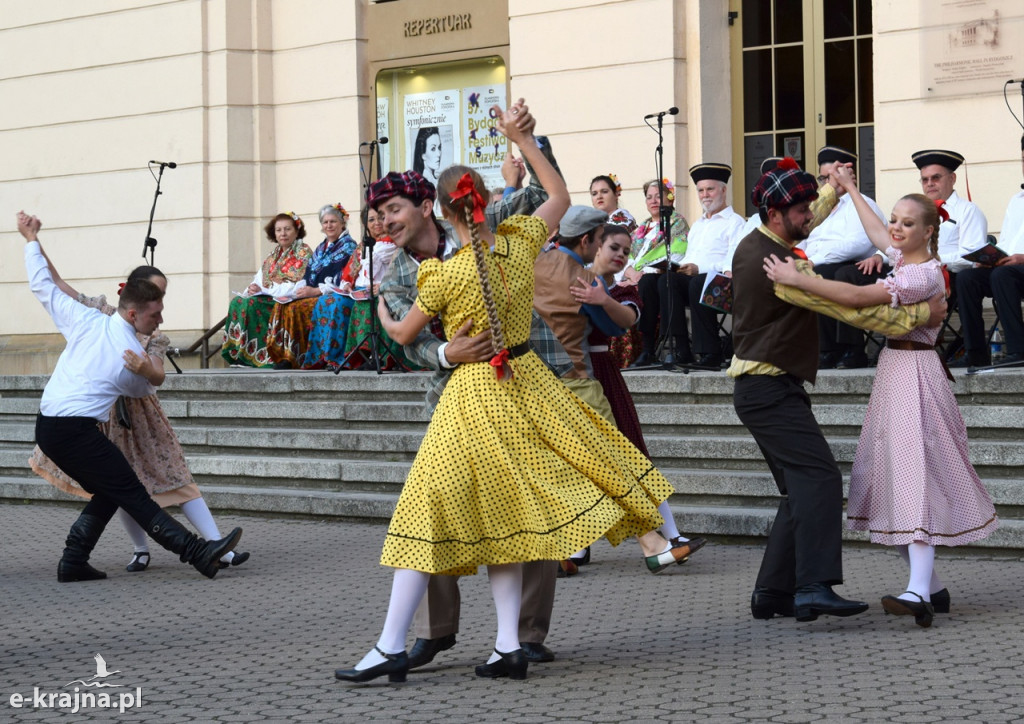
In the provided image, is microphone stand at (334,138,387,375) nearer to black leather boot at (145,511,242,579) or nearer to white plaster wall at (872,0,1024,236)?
black leather boot at (145,511,242,579)

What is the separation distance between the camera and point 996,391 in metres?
8.95

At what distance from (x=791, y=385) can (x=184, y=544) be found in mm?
3570

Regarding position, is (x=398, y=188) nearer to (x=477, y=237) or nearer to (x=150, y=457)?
(x=477, y=237)

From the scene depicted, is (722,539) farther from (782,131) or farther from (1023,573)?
(782,131)

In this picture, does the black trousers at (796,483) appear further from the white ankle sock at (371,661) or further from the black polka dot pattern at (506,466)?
the white ankle sock at (371,661)

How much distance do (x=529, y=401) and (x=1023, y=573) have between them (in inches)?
126

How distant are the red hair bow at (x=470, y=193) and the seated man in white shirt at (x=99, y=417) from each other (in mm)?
3380

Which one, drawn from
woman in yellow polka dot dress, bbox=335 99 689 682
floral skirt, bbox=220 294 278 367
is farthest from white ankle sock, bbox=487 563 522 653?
floral skirt, bbox=220 294 278 367

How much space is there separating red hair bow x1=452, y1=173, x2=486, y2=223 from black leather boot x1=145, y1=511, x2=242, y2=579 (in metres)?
3.52

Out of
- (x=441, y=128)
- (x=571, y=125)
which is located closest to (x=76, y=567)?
(x=571, y=125)

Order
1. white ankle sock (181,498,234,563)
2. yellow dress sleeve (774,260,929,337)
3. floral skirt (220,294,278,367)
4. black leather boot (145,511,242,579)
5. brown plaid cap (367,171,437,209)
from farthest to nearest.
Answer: floral skirt (220,294,278,367) → white ankle sock (181,498,234,563) → black leather boot (145,511,242,579) → yellow dress sleeve (774,260,929,337) → brown plaid cap (367,171,437,209)

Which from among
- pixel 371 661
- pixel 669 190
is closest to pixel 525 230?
pixel 371 661

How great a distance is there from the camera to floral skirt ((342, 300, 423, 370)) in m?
13.0

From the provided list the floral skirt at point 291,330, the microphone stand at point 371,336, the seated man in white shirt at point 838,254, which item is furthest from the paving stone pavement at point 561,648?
the floral skirt at point 291,330
